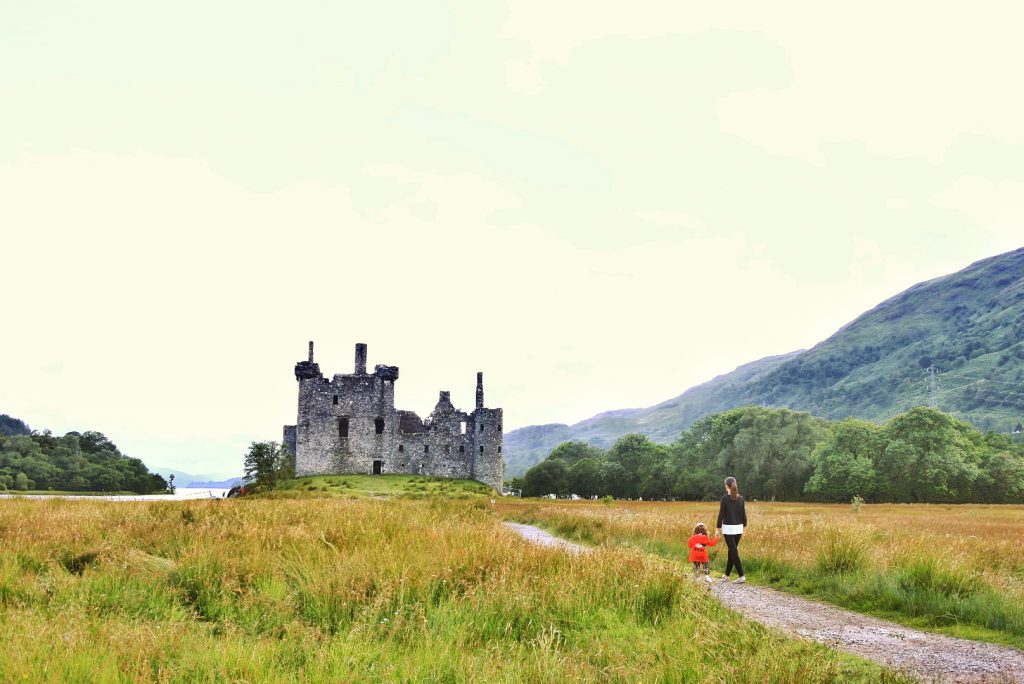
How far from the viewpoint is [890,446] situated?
61.4 meters

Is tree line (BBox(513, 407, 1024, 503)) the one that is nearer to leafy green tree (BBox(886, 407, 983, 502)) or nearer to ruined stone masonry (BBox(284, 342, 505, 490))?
leafy green tree (BBox(886, 407, 983, 502))

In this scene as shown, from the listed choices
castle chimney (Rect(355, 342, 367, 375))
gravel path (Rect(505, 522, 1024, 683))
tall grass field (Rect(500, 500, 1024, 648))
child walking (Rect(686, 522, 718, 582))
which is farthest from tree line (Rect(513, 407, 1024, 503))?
gravel path (Rect(505, 522, 1024, 683))

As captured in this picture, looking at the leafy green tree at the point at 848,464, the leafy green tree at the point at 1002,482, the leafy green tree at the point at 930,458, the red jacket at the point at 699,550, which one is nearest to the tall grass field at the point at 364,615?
the red jacket at the point at 699,550

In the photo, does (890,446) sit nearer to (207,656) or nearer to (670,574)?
(670,574)

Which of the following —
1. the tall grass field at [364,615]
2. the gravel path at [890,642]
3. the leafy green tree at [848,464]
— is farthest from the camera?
the leafy green tree at [848,464]

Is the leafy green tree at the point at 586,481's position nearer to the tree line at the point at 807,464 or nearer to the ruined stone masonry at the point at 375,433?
the tree line at the point at 807,464

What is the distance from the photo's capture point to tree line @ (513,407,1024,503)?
199 ft

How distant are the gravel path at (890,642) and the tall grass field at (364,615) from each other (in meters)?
0.65

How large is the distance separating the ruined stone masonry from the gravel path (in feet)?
192

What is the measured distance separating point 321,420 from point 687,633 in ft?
205

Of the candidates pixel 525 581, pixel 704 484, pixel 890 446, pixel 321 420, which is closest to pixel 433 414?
pixel 321 420

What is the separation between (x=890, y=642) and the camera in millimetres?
8086

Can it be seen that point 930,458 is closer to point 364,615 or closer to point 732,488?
point 732,488

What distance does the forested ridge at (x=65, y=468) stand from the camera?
65.1 meters
